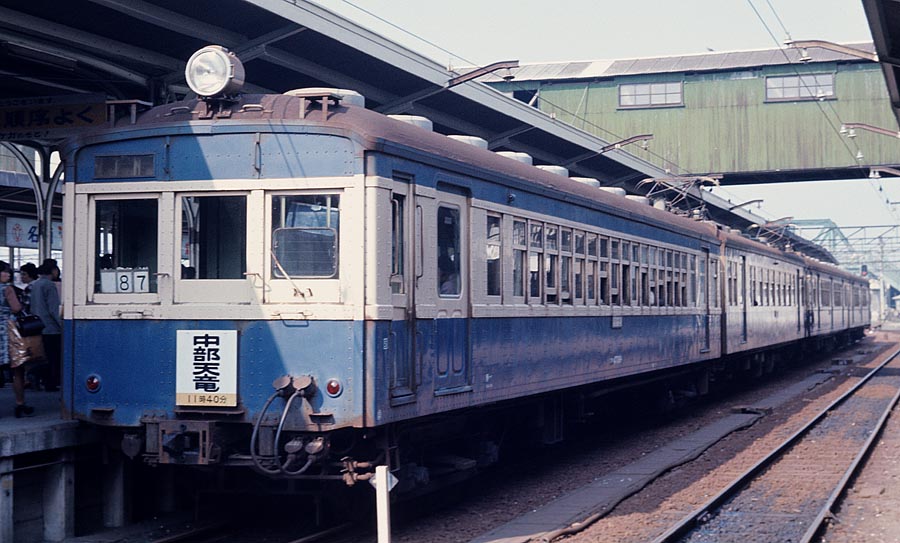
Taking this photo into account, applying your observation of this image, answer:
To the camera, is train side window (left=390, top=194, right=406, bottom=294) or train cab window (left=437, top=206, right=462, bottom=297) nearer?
train side window (left=390, top=194, right=406, bottom=294)

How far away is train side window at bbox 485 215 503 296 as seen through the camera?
9.76 meters

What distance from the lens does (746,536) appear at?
905 cm

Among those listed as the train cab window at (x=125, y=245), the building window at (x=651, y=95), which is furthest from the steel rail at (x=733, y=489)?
the building window at (x=651, y=95)

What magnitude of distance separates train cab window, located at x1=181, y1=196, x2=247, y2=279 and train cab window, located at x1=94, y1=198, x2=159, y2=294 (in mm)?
275

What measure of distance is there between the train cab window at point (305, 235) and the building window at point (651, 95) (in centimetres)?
2508

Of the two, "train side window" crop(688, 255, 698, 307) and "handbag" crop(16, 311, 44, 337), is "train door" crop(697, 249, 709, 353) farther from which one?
"handbag" crop(16, 311, 44, 337)

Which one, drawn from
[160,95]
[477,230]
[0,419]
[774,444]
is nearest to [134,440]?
[0,419]

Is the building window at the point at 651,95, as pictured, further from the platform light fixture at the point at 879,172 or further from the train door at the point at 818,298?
the train door at the point at 818,298

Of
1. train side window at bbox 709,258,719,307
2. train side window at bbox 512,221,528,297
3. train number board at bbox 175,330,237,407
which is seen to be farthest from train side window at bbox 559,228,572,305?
train side window at bbox 709,258,719,307

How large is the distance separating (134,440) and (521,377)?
3815mm

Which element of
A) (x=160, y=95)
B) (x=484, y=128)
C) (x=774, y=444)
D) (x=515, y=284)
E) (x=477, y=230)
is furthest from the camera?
(x=484, y=128)

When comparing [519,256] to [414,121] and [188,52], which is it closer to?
[414,121]

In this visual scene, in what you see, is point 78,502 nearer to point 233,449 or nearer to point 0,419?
point 0,419

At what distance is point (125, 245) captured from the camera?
8422mm
